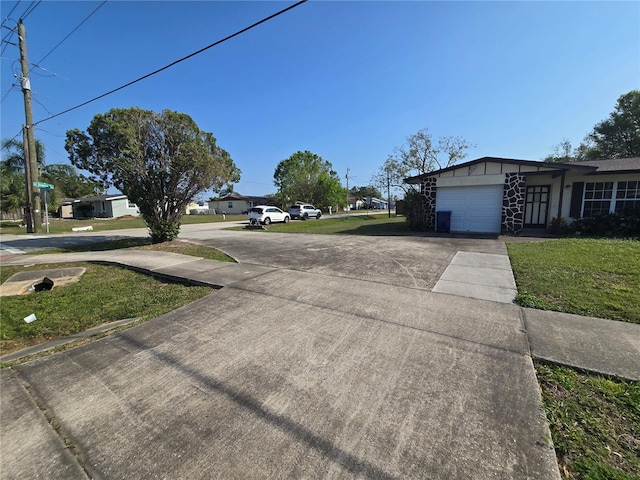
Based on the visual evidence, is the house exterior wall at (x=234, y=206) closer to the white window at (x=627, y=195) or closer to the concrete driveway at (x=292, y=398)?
the white window at (x=627, y=195)

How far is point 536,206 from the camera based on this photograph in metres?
13.9

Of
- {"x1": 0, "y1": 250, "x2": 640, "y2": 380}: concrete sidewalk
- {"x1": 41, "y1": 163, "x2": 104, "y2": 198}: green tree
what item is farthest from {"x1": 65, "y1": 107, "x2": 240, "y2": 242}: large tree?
{"x1": 41, "y1": 163, "x2": 104, "y2": 198}: green tree

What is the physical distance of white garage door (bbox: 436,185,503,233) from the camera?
13195mm

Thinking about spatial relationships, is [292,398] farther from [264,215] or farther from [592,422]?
[264,215]

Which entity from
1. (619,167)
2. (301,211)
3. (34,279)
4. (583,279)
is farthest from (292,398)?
(301,211)

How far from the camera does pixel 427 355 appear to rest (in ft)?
9.93

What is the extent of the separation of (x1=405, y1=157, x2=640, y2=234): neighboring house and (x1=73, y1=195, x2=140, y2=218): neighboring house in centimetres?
3962

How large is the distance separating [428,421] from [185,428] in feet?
6.00

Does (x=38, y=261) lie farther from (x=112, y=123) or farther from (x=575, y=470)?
(x=575, y=470)

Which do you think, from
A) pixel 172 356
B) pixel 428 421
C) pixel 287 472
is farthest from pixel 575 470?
pixel 172 356

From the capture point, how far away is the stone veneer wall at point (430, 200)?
14609mm

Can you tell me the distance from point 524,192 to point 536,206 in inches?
75.4

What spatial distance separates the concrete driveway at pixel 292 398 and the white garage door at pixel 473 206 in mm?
10512

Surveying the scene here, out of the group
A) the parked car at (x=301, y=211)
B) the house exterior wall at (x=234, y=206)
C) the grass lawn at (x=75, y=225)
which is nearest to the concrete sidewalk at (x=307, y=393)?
the grass lawn at (x=75, y=225)
